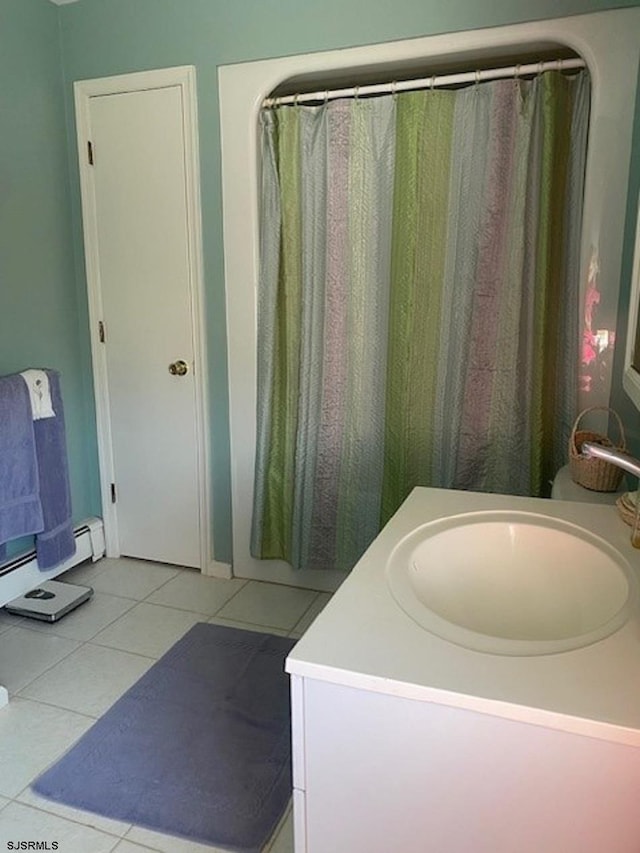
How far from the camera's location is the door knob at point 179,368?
2.80 meters

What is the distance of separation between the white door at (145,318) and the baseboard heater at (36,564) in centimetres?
7

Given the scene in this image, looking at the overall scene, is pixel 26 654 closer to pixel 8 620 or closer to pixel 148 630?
pixel 8 620

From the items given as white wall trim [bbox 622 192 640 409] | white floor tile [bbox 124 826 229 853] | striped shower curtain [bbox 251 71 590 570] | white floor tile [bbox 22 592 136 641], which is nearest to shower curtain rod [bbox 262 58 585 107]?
striped shower curtain [bbox 251 71 590 570]

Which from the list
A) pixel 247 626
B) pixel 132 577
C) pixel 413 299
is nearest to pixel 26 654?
pixel 132 577

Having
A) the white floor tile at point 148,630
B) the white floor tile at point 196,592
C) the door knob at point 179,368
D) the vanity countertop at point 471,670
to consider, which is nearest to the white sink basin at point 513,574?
the vanity countertop at point 471,670

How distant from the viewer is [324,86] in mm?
2598

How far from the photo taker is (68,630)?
2.52m

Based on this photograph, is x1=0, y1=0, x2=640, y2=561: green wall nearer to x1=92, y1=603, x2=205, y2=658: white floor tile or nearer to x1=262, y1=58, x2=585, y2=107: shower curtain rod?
x1=262, y1=58, x2=585, y2=107: shower curtain rod

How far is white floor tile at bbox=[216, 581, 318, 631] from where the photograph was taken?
2598 millimetres

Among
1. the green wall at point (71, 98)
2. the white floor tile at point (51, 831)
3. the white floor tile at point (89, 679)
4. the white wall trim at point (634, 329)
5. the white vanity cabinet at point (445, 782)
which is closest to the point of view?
the white vanity cabinet at point (445, 782)

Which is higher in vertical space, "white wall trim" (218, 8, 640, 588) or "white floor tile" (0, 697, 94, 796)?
"white wall trim" (218, 8, 640, 588)

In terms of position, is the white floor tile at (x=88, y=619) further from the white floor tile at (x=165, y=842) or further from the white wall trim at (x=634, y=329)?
the white wall trim at (x=634, y=329)

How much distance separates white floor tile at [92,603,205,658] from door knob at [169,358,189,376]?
100 cm

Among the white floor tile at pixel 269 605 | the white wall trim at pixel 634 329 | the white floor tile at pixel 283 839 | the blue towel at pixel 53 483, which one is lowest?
the white floor tile at pixel 283 839
